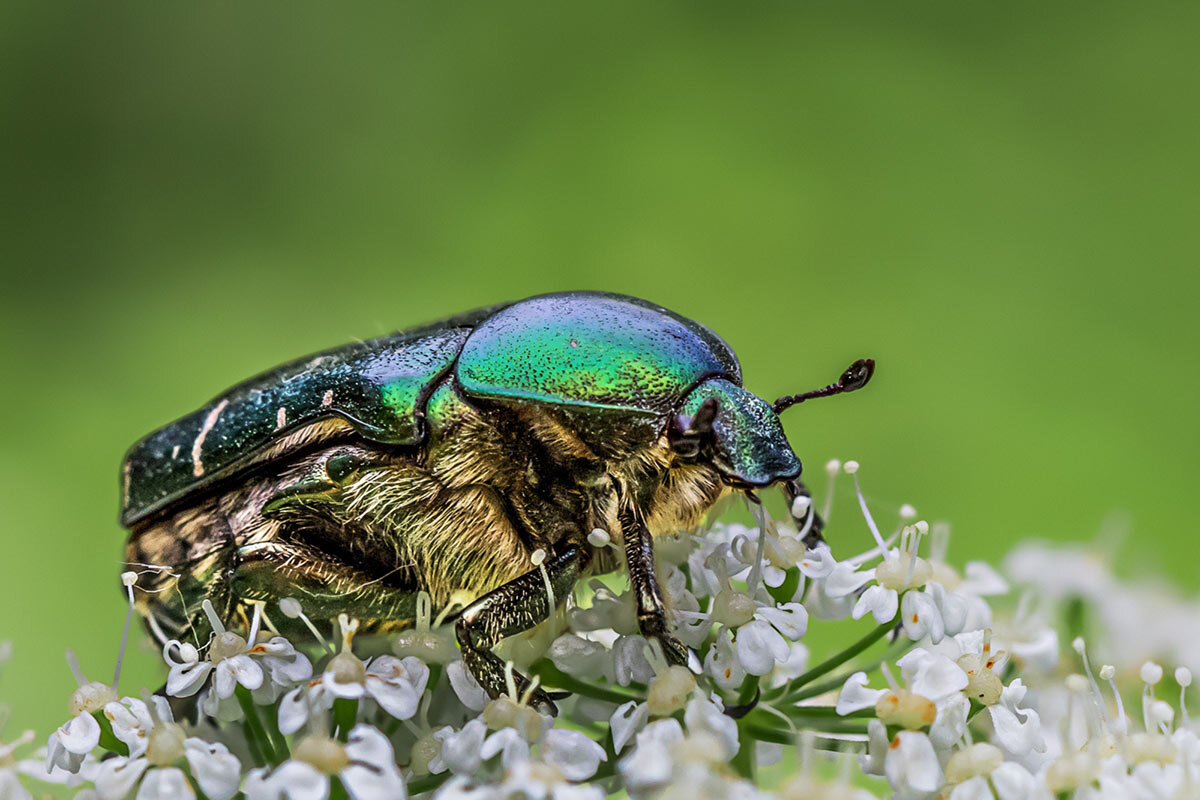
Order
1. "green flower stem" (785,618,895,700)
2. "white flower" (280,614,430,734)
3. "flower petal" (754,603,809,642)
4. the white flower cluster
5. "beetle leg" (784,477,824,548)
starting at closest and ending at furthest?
the white flower cluster < "white flower" (280,614,430,734) < "flower petal" (754,603,809,642) < "green flower stem" (785,618,895,700) < "beetle leg" (784,477,824,548)

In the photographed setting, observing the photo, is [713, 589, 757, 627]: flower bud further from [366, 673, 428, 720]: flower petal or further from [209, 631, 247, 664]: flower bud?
[209, 631, 247, 664]: flower bud

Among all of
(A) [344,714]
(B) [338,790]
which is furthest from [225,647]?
(B) [338,790]

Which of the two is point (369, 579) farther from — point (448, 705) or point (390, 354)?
point (390, 354)

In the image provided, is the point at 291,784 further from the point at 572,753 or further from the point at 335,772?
the point at 572,753

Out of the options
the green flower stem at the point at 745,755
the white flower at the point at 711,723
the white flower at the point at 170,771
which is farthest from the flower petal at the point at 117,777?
the green flower stem at the point at 745,755

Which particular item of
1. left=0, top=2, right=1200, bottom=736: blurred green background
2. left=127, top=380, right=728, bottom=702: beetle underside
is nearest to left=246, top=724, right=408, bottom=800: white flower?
left=127, top=380, right=728, bottom=702: beetle underside

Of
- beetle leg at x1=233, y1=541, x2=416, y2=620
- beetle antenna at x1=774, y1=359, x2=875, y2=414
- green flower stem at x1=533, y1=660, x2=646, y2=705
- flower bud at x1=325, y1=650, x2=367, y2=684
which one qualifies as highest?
beetle antenna at x1=774, y1=359, x2=875, y2=414

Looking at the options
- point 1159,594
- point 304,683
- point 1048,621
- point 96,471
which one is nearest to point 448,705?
point 304,683
